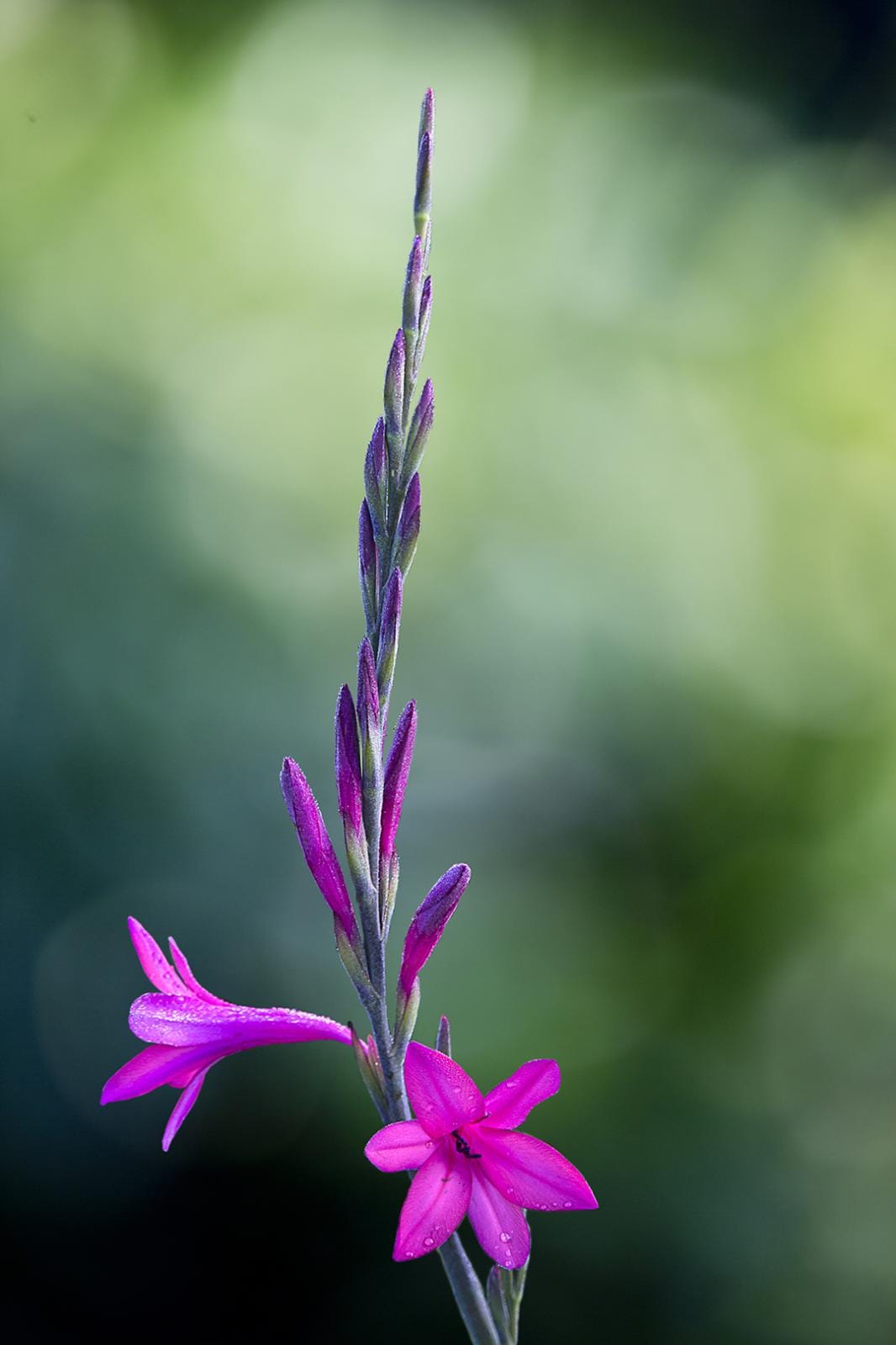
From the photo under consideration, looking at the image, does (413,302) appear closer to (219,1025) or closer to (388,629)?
(388,629)

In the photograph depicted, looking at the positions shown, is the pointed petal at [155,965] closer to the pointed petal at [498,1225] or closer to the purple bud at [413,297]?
the pointed petal at [498,1225]

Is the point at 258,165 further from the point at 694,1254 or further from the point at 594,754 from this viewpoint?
the point at 694,1254

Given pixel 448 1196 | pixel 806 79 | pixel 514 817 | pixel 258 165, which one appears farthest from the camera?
pixel 806 79

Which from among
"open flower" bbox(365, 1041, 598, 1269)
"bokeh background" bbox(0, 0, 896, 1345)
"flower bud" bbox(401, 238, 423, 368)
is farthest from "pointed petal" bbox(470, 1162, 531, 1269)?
"bokeh background" bbox(0, 0, 896, 1345)

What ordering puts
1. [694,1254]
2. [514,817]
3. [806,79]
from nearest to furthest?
[694,1254]
[514,817]
[806,79]

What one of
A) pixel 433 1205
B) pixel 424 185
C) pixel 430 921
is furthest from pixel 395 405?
pixel 433 1205

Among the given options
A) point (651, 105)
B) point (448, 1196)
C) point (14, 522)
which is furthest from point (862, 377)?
point (448, 1196)
